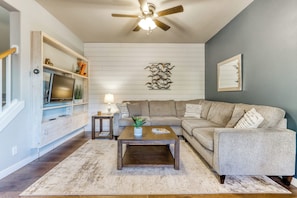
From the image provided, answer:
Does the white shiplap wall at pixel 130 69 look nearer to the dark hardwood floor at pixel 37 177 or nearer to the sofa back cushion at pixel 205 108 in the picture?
the sofa back cushion at pixel 205 108

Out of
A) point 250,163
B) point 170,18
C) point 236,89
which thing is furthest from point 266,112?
point 170,18

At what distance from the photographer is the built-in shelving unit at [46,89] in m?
3.16

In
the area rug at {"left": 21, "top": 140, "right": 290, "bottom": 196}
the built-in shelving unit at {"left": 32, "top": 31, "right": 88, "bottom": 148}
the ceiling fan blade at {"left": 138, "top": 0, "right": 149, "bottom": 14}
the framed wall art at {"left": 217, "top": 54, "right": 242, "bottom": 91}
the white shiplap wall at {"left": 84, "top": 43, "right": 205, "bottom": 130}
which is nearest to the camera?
the area rug at {"left": 21, "top": 140, "right": 290, "bottom": 196}

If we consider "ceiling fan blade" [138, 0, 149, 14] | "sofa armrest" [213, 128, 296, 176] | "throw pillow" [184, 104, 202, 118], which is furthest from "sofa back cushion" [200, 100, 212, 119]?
"ceiling fan blade" [138, 0, 149, 14]

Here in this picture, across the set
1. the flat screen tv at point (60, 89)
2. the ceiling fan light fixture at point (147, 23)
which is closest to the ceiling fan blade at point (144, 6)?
the ceiling fan light fixture at point (147, 23)

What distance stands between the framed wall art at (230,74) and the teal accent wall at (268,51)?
0.12 metres

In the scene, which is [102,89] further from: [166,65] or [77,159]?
[77,159]

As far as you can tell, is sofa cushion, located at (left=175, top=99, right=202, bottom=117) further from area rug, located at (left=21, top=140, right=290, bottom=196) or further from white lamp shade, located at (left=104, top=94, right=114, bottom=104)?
area rug, located at (left=21, top=140, right=290, bottom=196)

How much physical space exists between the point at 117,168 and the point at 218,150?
4.74 feet

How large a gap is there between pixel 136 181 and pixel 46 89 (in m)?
2.50

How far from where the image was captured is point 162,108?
545 cm

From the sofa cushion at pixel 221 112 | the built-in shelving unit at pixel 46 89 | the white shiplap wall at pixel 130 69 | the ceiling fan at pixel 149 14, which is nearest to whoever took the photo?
the ceiling fan at pixel 149 14

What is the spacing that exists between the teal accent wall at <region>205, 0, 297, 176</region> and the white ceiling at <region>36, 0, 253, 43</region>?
38 cm

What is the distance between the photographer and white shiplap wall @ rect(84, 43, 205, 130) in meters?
5.91
